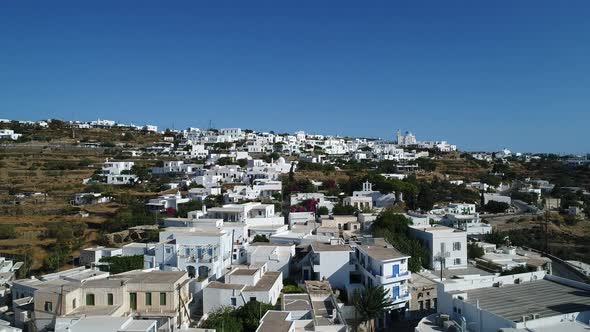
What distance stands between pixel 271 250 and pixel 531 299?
37.5 ft

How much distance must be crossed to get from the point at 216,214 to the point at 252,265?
32.6ft

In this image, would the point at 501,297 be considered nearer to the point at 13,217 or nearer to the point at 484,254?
the point at 484,254

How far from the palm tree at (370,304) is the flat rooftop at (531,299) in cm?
311

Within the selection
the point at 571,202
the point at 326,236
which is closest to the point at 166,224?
the point at 326,236

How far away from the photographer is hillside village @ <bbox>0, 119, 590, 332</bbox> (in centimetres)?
1541

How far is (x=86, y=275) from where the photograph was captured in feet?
62.5

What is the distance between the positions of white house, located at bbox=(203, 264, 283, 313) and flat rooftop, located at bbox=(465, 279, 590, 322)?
23.3ft

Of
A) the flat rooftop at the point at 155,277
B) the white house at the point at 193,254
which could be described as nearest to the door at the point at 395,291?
the white house at the point at 193,254

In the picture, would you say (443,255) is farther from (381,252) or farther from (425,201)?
(425,201)

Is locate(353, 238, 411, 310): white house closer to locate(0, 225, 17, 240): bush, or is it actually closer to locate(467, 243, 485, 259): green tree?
locate(467, 243, 485, 259): green tree

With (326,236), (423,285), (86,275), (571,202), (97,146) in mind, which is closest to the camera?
(86,275)

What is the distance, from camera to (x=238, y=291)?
1744cm

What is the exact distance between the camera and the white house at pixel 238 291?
57.1 ft

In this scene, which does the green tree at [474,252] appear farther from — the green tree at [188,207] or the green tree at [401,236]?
the green tree at [188,207]
